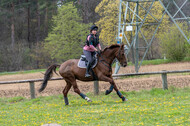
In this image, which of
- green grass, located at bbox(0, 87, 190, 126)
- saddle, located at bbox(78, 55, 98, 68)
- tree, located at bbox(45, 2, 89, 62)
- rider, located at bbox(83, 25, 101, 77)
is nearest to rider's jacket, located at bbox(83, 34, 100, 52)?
rider, located at bbox(83, 25, 101, 77)

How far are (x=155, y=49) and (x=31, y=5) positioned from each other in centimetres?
2491

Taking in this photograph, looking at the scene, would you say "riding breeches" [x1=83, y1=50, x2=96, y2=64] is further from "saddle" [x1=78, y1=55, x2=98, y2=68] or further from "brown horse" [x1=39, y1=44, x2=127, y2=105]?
"brown horse" [x1=39, y1=44, x2=127, y2=105]

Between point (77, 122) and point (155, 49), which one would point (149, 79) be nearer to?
point (77, 122)

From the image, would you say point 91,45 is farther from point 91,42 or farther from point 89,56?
point 89,56

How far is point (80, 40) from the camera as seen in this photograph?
36.0m

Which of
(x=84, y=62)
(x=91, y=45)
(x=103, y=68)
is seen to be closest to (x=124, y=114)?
(x=103, y=68)

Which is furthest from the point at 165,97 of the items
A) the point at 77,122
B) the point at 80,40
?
the point at 80,40

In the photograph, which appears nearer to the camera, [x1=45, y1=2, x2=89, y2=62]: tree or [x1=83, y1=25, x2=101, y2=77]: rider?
[x1=83, y1=25, x2=101, y2=77]: rider

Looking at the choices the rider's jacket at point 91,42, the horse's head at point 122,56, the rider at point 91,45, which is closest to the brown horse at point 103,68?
the horse's head at point 122,56

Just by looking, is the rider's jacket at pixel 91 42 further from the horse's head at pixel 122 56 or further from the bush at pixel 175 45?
the bush at pixel 175 45

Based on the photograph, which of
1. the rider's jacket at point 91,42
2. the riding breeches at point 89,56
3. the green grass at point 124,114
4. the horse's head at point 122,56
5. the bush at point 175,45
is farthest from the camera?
the bush at point 175,45

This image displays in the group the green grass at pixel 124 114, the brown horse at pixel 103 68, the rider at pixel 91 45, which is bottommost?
the green grass at pixel 124 114

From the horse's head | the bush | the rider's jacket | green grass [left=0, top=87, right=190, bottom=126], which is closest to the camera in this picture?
green grass [left=0, top=87, right=190, bottom=126]

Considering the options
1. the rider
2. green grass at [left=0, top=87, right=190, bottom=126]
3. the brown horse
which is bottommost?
green grass at [left=0, top=87, right=190, bottom=126]
